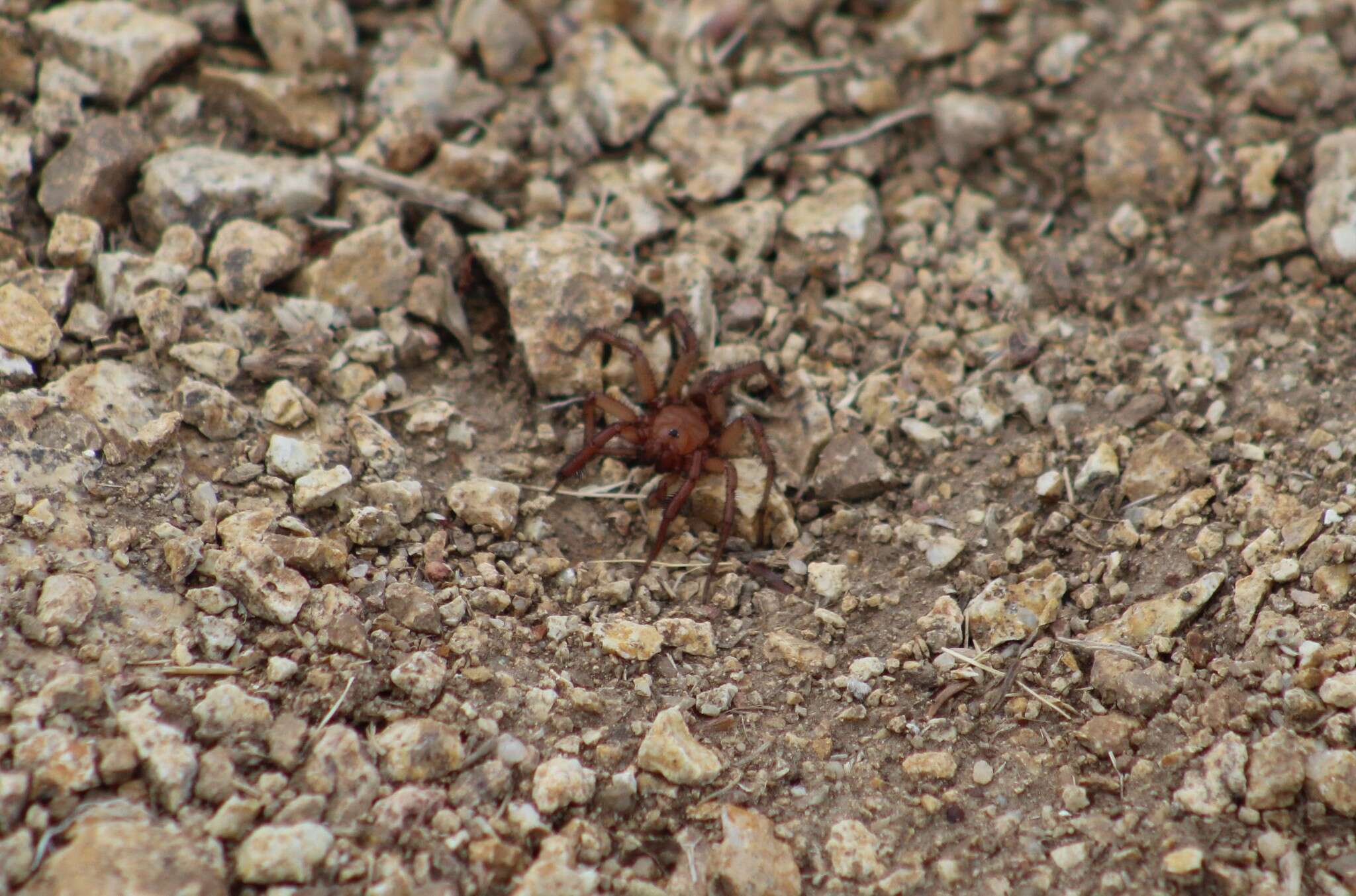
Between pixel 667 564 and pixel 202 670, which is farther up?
pixel 202 670

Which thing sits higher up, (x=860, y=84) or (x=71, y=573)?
(x=860, y=84)

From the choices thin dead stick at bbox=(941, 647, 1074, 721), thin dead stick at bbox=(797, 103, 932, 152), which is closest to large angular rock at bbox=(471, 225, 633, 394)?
thin dead stick at bbox=(797, 103, 932, 152)

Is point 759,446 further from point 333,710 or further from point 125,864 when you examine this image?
point 125,864

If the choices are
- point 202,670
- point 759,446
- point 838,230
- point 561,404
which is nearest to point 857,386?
point 759,446

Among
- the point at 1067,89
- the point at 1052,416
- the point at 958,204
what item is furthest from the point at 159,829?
the point at 1067,89

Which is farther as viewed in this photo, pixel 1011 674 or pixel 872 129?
pixel 872 129

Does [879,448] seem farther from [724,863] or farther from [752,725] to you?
[724,863]

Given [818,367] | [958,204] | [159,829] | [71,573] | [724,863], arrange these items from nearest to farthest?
1. [159,829]
2. [724,863]
3. [71,573]
4. [818,367]
5. [958,204]
